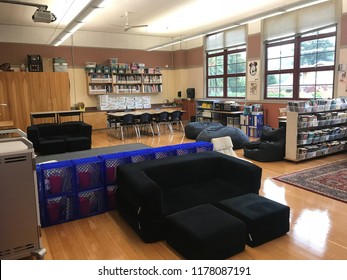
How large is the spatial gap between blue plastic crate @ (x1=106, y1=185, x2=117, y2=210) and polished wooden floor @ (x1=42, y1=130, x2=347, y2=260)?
0.09 metres

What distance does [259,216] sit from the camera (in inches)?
113

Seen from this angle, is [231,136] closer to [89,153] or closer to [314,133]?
[314,133]

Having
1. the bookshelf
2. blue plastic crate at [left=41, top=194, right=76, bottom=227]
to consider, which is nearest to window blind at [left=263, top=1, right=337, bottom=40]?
the bookshelf

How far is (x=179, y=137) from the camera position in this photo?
30.1ft

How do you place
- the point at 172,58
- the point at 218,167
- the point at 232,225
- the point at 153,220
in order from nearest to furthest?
the point at 232,225 < the point at 153,220 < the point at 218,167 < the point at 172,58

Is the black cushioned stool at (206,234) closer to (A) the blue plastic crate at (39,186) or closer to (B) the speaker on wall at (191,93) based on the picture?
(A) the blue plastic crate at (39,186)

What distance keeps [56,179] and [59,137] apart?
4.13m

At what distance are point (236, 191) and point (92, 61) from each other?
9.04 meters

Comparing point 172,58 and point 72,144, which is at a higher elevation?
point 172,58

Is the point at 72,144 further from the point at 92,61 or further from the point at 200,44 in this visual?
the point at 200,44

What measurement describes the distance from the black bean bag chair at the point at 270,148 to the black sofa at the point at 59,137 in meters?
4.02

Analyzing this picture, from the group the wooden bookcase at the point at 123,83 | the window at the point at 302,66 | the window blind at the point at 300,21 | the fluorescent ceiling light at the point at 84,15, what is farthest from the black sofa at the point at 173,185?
the wooden bookcase at the point at 123,83

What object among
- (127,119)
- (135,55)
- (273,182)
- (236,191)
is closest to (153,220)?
(236,191)

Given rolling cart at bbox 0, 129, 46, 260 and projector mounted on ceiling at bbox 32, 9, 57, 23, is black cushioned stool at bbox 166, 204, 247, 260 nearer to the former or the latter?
rolling cart at bbox 0, 129, 46, 260
